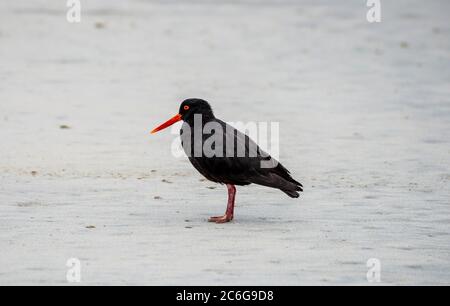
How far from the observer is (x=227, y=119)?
15.6 metres

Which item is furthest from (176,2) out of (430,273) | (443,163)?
(430,273)

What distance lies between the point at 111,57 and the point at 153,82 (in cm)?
226

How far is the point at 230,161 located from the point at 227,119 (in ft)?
18.6

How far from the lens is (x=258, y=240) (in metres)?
9.50

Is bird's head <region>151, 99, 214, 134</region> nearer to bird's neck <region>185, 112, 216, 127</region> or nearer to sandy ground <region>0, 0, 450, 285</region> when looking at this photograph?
bird's neck <region>185, 112, 216, 127</region>

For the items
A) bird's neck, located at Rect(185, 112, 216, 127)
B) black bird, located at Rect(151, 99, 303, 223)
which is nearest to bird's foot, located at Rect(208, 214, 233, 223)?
black bird, located at Rect(151, 99, 303, 223)

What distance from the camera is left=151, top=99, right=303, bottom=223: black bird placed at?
9914mm

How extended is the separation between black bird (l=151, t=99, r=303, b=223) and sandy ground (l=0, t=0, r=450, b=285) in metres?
0.41

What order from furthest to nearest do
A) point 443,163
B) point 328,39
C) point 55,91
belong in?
point 328,39 → point 55,91 → point 443,163

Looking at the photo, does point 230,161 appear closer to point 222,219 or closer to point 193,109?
point 222,219

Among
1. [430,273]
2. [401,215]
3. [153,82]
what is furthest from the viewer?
[153,82]

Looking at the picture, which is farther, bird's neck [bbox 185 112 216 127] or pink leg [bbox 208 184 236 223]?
bird's neck [bbox 185 112 216 127]

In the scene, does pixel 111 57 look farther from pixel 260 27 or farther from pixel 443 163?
pixel 443 163

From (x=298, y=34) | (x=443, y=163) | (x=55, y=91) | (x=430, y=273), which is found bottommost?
(x=430, y=273)
